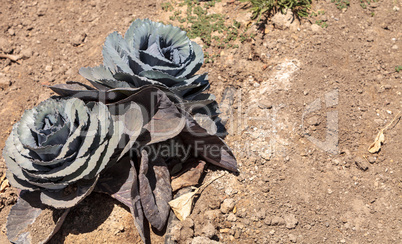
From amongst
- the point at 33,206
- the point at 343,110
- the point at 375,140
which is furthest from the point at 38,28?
the point at 375,140

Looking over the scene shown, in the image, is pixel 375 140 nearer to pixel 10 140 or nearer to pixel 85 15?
pixel 10 140

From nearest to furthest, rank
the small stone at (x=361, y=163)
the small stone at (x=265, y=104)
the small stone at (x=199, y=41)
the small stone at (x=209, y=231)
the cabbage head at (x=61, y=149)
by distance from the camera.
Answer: the cabbage head at (x=61, y=149) < the small stone at (x=209, y=231) < the small stone at (x=361, y=163) < the small stone at (x=265, y=104) < the small stone at (x=199, y=41)

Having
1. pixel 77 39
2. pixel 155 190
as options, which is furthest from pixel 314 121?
pixel 77 39

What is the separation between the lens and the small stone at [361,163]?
2.53m

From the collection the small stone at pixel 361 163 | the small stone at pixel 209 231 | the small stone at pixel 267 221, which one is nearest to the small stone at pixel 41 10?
the small stone at pixel 209 231

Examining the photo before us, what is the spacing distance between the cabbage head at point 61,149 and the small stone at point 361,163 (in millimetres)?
1773

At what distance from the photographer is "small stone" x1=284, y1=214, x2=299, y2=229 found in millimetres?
2299

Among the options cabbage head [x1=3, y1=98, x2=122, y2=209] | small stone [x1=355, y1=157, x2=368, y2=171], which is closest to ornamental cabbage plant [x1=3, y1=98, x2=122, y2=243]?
cabbage head [x1=3, y1=98, x2=122, y2=209]

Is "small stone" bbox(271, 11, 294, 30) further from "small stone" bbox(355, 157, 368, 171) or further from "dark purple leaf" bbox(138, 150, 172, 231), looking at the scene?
"dark purple leaf" bbox(138, 150, 172, 231)

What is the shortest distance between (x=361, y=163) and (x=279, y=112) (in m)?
0.73

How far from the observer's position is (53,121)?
192 centimetres

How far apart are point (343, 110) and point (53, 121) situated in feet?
7.17

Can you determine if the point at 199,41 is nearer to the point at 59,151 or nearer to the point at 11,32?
the point at 59,151

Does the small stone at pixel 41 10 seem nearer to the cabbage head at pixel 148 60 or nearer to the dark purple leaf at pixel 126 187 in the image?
the cabbage head at pixel 148 60
